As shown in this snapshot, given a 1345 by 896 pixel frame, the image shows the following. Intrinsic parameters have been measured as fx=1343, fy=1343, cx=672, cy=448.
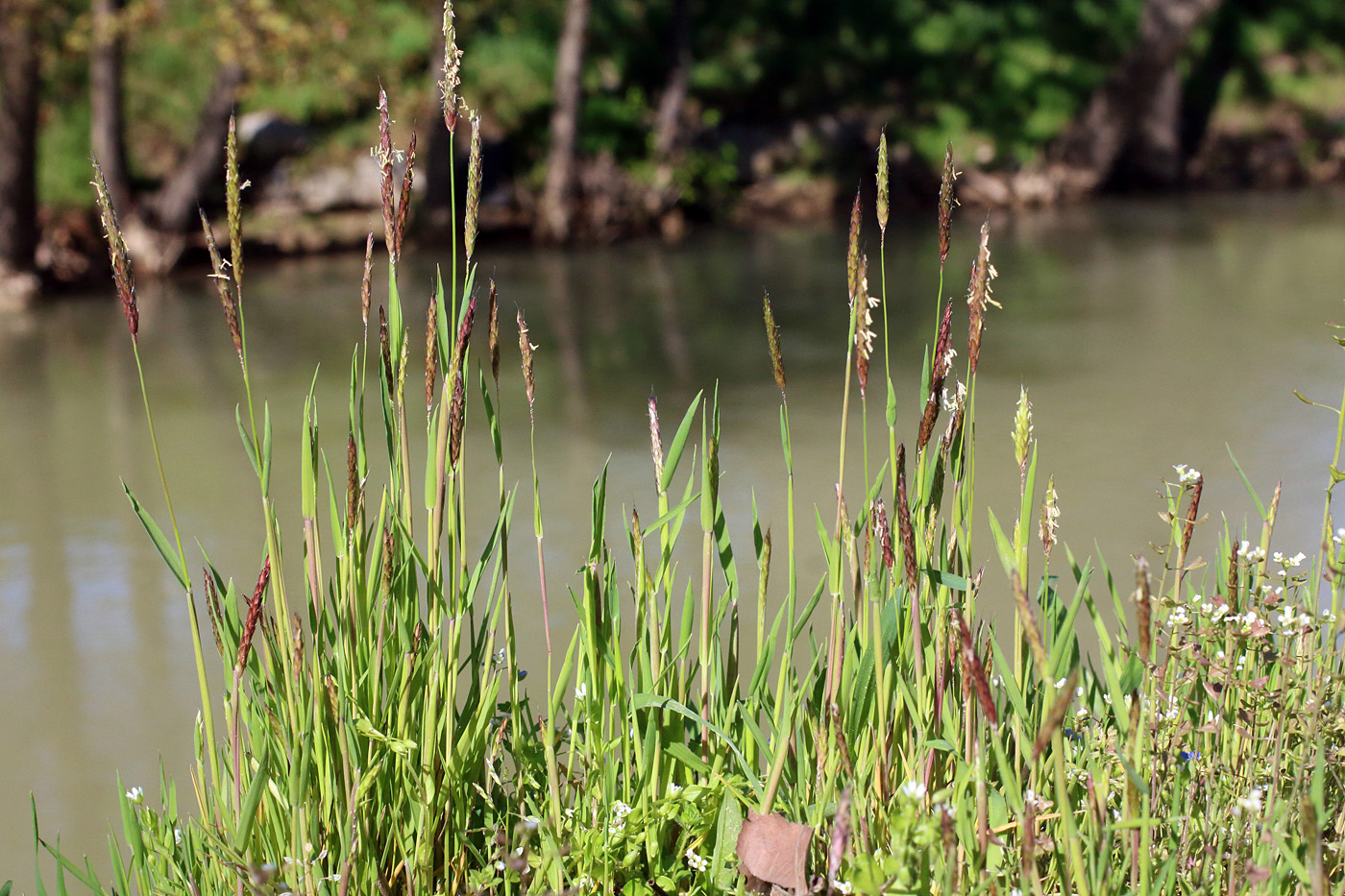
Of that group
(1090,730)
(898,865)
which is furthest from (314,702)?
(1090,730)

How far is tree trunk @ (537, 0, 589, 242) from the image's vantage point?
933cm

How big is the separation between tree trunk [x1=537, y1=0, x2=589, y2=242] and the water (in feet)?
2.51

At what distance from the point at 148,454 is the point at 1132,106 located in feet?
31.2

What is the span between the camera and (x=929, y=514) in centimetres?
137

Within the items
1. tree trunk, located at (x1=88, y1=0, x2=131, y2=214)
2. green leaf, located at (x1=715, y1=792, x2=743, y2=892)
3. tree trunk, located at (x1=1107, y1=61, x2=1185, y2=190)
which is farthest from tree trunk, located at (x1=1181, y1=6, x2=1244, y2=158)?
green leaf, located at (x1=715, y1=792, x2=743, y2=892)

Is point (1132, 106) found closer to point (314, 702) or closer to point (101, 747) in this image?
point (101, 747)

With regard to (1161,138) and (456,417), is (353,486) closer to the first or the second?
(456,417)

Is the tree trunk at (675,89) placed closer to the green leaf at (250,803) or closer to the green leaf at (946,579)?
the green leaf at (946,579)

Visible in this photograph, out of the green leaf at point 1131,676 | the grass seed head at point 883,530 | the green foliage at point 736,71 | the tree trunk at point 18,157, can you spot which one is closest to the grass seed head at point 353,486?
the grass seed head at point 883,530

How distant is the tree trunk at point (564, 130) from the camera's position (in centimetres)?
933

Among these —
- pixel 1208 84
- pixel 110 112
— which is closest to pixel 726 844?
pixel 110 112

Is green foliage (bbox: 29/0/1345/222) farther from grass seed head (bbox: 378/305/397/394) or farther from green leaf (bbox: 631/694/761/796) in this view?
green leaf (bbox: 631/694/761/796)

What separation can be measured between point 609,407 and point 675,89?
570cm

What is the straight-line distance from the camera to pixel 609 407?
17.3 ft
